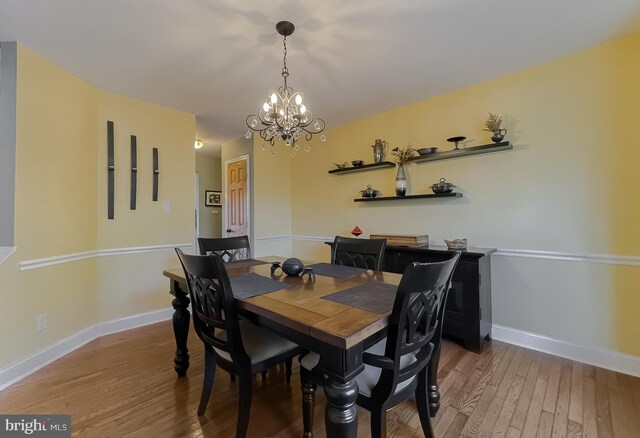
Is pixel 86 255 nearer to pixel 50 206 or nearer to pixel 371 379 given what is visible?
pixel 50 206

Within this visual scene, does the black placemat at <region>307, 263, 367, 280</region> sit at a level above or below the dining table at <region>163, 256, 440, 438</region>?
above

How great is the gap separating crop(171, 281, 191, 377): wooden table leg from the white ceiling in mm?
1732

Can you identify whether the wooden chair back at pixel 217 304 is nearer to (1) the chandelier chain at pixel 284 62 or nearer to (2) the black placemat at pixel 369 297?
(2) the black placemat at pixel 369 297

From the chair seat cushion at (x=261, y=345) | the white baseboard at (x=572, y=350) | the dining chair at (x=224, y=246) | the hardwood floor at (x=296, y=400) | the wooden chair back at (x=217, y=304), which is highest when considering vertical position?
the dining chair at (x=224, y=246)

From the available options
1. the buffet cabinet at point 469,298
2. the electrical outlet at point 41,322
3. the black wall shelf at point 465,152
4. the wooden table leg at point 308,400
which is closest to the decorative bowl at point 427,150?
the black wall shelf at point 465,152

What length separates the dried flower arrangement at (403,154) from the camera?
3.12 m

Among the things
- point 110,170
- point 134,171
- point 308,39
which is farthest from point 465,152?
point 110,170

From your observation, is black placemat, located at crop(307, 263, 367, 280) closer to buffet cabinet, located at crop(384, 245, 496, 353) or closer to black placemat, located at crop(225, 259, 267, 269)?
black placemat, located at crop(225, 259, 267, 269)

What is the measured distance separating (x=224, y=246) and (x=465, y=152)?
93.2 inches

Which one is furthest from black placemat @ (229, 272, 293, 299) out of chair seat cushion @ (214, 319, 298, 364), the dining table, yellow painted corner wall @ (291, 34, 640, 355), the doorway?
the doorway

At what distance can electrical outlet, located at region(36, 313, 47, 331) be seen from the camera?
222 centimetres

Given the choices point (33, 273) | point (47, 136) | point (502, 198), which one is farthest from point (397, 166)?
point (33, 273)

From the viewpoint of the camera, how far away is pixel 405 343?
3.82ft

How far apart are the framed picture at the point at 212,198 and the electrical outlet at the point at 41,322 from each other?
3574 mm
